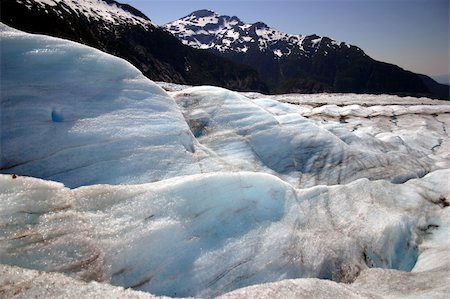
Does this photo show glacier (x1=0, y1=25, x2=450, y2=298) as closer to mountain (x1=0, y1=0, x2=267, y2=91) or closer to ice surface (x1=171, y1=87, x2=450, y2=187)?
ice surface (x1=171, y1=87, x2=450, y2=187)

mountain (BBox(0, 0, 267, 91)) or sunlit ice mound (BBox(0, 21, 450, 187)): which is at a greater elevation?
mountain (BBox(0, 0, 267, 91))

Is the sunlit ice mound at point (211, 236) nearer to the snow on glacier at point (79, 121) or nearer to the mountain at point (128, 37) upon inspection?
the snow on glacier at point (79, 121)

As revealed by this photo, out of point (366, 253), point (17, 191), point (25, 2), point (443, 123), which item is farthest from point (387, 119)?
point (25, 2)

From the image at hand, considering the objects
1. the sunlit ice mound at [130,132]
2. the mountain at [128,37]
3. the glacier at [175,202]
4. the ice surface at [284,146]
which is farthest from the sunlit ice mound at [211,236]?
the mountain at [128,37]

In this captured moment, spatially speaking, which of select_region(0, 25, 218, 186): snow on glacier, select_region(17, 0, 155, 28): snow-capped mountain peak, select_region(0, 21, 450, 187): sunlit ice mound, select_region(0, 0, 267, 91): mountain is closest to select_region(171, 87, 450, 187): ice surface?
select_region(0, 21, 450, 187): sunlit ice mound

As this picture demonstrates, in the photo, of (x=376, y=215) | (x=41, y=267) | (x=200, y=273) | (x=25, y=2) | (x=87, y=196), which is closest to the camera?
(x=41, y=267)

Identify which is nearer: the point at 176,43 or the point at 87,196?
the point at 87,196

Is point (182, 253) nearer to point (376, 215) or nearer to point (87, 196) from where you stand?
point (87, 196)

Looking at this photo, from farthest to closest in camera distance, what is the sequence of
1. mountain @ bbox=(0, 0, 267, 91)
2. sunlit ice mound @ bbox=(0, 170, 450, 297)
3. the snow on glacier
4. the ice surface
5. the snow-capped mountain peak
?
1. the snow-capped mountain peak
2. mountain @ bbox=(0, 0, 267, 91)
3. the ice surface
4. the snow on glacier
5. sunlit ice mound @ bbox=(0, 170, 450, 297)
